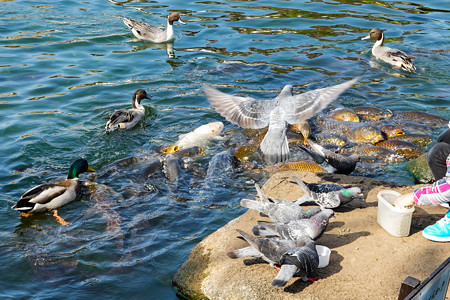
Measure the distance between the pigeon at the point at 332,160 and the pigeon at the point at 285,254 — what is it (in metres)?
2.78

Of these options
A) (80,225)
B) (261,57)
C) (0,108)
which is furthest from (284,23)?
(80,225)

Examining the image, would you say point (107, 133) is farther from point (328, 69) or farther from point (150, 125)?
point (328, 69)

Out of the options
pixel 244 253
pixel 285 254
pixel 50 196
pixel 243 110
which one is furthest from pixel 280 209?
pixel 50 196

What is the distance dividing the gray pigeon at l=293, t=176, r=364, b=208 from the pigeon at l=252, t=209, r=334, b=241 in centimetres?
50

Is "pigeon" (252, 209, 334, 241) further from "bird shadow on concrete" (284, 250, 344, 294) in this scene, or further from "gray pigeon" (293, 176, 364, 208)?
"gray pigeon" (293, 176, 364, 208)

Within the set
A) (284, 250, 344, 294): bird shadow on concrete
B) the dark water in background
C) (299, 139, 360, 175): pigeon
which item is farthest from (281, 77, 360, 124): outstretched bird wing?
(284, 250, 344, 294): bird shadow on concrete

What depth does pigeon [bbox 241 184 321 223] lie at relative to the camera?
6492 mm

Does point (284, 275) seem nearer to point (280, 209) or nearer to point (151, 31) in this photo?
point (280, 209)

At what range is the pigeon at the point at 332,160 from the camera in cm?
834

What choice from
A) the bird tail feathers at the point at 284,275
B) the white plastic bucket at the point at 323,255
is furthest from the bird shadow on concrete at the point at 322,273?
the bird tail feathers at the point at 284,275

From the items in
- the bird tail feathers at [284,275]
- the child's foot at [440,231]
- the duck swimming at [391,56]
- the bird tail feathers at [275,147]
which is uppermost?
the duck swimming at [391,56]

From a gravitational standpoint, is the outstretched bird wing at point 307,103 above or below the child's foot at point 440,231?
above

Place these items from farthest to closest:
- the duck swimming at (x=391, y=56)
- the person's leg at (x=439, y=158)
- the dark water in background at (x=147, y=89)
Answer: the duck swimming at (x=391, y=56) → the dark water in background at (x=147, y=89) → the person's leg at (x=439, y=158)

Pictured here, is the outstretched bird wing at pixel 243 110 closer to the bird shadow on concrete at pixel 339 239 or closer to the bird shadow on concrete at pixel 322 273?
the bird shadow on concrete at pixel 339 239
